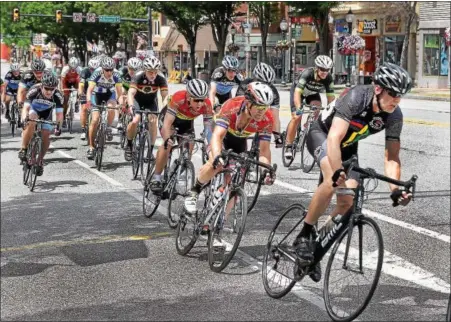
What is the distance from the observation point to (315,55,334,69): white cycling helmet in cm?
948

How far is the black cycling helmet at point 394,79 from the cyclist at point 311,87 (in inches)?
91.6

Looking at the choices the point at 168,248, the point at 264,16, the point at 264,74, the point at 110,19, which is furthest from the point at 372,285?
the point at 168,248

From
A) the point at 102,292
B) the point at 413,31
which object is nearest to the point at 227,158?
the point at 102,292

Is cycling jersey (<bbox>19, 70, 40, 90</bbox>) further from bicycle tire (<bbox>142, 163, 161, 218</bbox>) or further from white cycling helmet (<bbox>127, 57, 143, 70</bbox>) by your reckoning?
white cycling helmet (<bbox>127, 57, 143, 70</bbox>)

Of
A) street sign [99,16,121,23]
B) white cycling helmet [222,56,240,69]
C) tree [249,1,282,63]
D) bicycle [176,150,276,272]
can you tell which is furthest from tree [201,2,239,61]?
bicycle [176,150,276,272]

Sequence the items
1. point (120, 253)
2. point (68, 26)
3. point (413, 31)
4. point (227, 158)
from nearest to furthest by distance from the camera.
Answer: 1. point (227, 158)
2. point (68, 26)
3. point (120, 253)
4. point (413, 31)

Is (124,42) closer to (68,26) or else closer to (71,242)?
(68,26)

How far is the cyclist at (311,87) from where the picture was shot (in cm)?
970

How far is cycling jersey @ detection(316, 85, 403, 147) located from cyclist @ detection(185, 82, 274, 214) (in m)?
1.10

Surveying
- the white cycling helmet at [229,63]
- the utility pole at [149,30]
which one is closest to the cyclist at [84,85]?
the white cycling helmet at [229,63]

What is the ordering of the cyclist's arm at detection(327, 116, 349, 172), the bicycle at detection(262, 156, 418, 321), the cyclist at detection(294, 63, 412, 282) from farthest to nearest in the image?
the bicycle at detection(262, 156, 418, 321) < the cyclist's arm at detection(327, 116, 349, 172) < the cyclist at detection(294, 63, 412, 282)

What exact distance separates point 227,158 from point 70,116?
1032 inches

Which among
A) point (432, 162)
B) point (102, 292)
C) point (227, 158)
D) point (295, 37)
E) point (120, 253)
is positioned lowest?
point (102, 292)

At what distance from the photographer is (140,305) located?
40.9 metres
